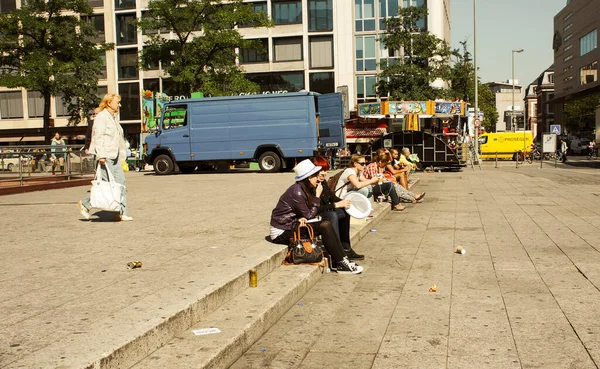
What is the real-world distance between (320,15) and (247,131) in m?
28.3

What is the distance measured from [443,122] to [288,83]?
72.3 feet

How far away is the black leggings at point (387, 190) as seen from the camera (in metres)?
14.2

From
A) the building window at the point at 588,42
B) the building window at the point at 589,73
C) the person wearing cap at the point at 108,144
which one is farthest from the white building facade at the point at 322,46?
the person wearing cap at the point at 108,144

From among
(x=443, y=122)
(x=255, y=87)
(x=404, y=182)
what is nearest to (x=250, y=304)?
(x=404, y=182)

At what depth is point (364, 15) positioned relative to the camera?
175ft

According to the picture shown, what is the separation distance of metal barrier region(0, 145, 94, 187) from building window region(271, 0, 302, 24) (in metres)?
35.9

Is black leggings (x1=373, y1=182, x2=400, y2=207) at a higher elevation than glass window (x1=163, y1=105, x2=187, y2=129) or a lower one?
lower

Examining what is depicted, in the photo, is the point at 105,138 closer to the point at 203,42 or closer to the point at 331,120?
the point at 331,120

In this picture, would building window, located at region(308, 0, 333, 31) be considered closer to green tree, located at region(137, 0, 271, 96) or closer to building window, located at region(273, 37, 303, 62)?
building window, located at region(273, 37, 303, 62)

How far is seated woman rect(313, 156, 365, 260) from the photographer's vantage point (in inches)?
313

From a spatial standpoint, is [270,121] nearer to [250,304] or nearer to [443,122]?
[443,122]

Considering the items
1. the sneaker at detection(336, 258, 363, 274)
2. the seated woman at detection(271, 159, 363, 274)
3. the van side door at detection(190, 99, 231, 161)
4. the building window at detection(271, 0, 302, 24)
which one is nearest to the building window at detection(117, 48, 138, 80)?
the building window at detection(271, 0, 302, 24)

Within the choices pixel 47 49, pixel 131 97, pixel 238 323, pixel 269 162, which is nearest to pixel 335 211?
pixel 238 323

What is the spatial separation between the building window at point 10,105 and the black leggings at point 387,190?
5002 centimetres
